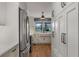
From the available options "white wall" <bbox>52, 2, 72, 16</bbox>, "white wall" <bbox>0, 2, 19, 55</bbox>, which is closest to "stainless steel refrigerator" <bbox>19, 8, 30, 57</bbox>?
"white wall" <bbox>0, 2, 19, 55</bbox>

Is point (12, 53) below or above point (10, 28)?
below

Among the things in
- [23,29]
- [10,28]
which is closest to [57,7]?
[23,29]

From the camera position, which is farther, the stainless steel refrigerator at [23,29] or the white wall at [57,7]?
the stainless steel refrigerator at [23,29]

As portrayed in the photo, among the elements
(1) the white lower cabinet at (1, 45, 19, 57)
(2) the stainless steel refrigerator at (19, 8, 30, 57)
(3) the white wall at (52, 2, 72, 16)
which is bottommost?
(1) the white lower cabinet at (1, 45, 19, 57)

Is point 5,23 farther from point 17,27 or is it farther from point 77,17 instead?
point 77,17

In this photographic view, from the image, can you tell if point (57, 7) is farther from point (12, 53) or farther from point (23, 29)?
point (12, 53)

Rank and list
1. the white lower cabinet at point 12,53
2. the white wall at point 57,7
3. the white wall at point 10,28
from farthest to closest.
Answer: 1. the white wall at point 10,28
2. the white wall at point 57,7
3. the white lower cabinet at point 12,53

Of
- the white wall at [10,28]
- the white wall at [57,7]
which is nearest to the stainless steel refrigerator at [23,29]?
the white wall at [10,28]

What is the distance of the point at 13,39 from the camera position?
1.30 metres

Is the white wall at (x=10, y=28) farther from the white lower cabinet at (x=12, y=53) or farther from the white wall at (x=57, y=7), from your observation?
the white wall at (x=57, y=7)

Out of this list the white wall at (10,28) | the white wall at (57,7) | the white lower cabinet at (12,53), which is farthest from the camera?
the white wall at (10,28)

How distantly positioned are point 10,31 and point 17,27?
117 millimetres

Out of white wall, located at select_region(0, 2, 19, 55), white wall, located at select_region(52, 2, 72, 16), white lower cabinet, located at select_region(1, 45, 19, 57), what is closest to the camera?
white lower cabinet, located at select_region(1, 45, 19, 57)

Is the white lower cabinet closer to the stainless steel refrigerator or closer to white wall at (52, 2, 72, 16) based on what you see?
the stainless steel refrigerator
